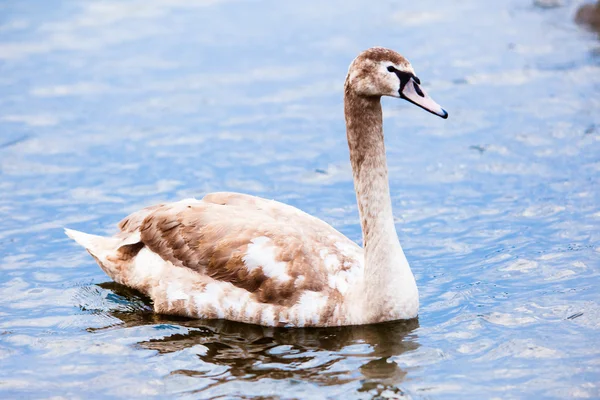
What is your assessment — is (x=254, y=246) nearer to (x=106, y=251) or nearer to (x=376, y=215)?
(x=376, y=215)

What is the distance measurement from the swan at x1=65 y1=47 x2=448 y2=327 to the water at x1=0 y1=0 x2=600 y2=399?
0.21m

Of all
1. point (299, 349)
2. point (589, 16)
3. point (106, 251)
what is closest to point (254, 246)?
point (299, 349)

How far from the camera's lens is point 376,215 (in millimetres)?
9844

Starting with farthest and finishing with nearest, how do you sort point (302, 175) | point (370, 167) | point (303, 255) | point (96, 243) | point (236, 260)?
point (302, 175)
point (96, 243)
point (236, 260)
point (303, 255)
point (370, 167)

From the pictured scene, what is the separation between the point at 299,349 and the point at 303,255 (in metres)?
0.92

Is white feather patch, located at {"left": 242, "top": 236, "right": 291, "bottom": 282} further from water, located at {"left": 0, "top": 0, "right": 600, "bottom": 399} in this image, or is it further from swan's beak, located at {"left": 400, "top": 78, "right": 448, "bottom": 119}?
swan's beak, located at {"left": 400, "top": 78, "right": 448, "bottom": 119}

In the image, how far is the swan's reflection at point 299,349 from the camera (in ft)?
29.4

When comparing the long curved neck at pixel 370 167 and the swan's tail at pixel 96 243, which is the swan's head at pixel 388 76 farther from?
the swan's tail at pixel 96 243

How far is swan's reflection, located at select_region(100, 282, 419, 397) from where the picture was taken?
8.95m

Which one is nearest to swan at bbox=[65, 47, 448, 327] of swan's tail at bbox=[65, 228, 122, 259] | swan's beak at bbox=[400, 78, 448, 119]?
swan's beak at bbox=[400, 78, 448, 119]

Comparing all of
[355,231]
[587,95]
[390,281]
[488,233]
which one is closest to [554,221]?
[488,233]

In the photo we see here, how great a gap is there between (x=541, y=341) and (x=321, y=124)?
6.29m

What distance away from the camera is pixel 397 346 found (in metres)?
9.45

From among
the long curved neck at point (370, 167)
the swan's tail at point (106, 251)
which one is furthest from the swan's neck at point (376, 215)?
the swan's tail at point (106, 251)
